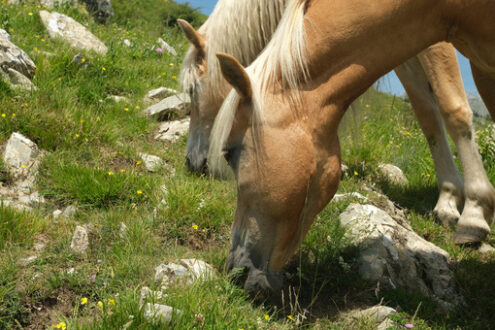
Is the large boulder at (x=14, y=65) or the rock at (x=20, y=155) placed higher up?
the large boulder at (x=14, y=65)

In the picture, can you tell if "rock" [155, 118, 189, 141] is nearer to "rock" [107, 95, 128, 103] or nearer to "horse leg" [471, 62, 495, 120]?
"rock" [107, 95, 128, 103]

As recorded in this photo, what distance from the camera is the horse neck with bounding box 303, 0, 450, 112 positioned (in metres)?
2.88

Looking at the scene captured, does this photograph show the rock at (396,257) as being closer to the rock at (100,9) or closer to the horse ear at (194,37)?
the horse ear at (194,37)

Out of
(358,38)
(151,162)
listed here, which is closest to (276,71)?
(358,38)

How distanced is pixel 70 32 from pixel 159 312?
20.3 feet

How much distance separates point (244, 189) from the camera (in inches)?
118

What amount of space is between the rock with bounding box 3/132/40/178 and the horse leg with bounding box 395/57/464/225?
13.2 feet

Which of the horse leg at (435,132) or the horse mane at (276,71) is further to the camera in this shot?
the horse leg at (435,132)

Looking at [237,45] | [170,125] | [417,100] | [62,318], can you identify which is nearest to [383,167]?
[417,100]

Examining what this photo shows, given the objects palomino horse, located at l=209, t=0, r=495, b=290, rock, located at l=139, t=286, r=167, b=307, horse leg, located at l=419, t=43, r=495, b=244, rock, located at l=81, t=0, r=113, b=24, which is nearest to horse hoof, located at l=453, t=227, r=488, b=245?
horse leg, located at l=419, t=43, r=495, b=244

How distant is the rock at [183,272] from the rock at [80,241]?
2.09ft

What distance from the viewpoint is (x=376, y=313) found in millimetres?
3193

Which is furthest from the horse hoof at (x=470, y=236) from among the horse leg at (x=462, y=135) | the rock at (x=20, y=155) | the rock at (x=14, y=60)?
the rock at (x=14, y=60)

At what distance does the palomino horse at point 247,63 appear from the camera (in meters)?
4.82
